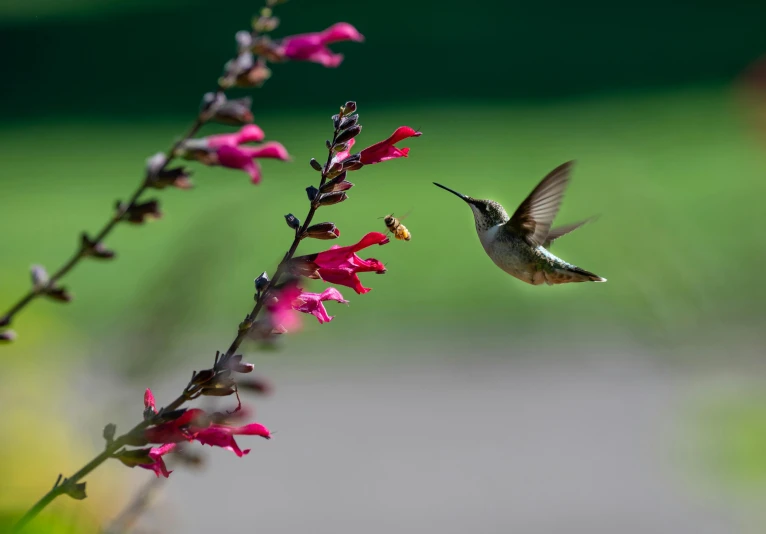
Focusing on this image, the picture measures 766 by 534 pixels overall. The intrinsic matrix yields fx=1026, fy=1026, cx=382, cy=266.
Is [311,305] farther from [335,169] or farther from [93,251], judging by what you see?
[93,251]

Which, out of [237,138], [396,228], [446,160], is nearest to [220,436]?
[237,138]

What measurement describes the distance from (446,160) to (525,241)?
1084cm

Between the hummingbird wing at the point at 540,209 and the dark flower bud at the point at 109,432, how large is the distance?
3.81 ft

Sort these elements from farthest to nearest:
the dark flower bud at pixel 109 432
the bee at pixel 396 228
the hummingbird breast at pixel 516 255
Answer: the hummingbird breast at pixel 516 255
the bee at pixel 396 228
the dark flower bud at pixel 109 432

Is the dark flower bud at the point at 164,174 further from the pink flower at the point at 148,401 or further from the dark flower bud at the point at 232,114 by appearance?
the pink flower at the point at 148,401

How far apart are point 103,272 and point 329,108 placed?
557 cm

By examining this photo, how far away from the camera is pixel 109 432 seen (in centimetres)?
132

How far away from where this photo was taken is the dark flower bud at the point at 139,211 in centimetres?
126

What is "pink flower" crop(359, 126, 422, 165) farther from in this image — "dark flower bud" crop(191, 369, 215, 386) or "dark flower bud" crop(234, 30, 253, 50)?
"dark flower bud" crop(191, 369, 215, 386)

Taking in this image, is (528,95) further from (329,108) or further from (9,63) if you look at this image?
(9,63)

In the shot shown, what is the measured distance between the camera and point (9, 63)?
17719mm

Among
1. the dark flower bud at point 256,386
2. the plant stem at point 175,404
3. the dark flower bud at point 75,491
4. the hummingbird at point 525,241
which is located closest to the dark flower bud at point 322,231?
the plant stem at point 175,404

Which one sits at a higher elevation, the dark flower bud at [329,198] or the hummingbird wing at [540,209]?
the hummingbird wing at [540,209]

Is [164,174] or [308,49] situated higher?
[308,49]
